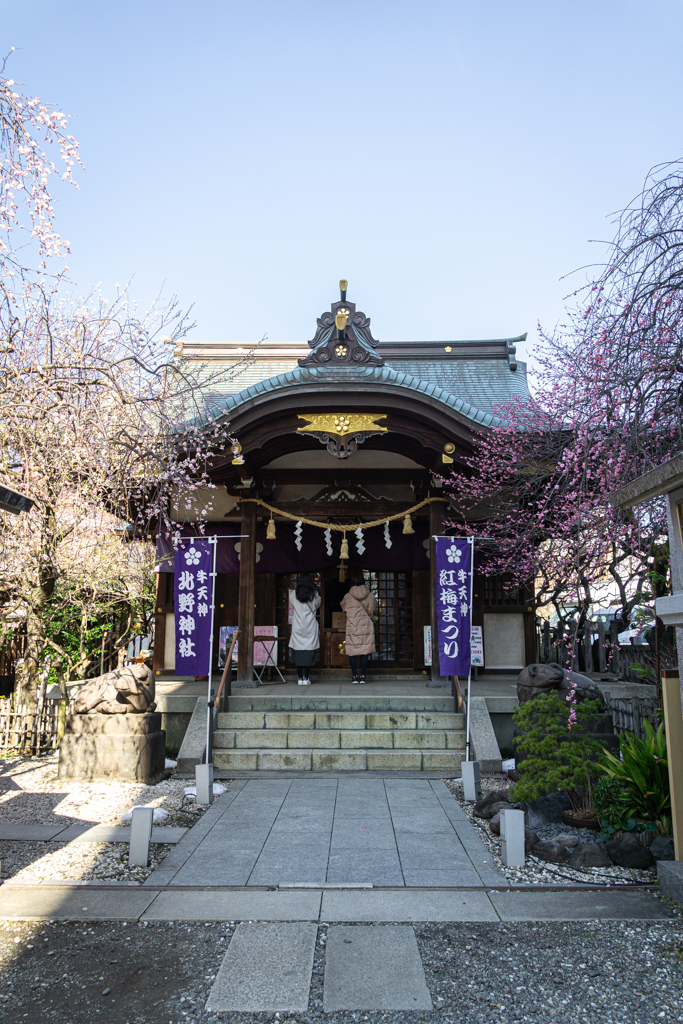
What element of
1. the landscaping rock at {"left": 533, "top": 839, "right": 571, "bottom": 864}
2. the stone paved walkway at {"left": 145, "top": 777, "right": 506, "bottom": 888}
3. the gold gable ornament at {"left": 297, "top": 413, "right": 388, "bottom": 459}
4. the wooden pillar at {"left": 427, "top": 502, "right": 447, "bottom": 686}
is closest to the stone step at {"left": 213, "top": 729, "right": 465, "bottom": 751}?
the stone paved walkway at {"left": 145, "top": 777, "right": 506, "bottom": 888}

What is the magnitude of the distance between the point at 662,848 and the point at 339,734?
4.58 m

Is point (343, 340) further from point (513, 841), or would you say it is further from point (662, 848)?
point (662, 848)

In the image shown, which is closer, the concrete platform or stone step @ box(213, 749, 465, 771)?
the concrete platform

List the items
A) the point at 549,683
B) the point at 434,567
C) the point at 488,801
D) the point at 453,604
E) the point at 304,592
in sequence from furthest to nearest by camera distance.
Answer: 1. the point at 304,592
2. the point at 434,567
3. the point at 453,604
4. the point at 549,683
5. the point at 488,801

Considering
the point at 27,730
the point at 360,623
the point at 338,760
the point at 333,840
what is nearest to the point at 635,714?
the point at 333,840

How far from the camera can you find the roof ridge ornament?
10234 mm

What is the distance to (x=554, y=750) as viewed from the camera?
20.6 feet

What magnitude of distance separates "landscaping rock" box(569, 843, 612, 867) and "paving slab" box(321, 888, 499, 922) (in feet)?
3.41

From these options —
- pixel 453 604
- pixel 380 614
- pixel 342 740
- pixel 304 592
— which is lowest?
pixel 342 740

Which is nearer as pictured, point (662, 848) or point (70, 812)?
point (662, 848)

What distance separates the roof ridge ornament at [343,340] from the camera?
1023cm

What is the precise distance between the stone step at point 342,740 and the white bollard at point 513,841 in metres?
3.40

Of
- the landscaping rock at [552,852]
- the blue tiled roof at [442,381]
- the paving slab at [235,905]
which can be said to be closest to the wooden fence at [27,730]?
the blue tiled roof at [442,381]

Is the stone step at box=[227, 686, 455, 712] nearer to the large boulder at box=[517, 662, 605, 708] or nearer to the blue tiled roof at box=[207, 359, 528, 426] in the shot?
the large boulder at box=[517, 662, 605, 708]
